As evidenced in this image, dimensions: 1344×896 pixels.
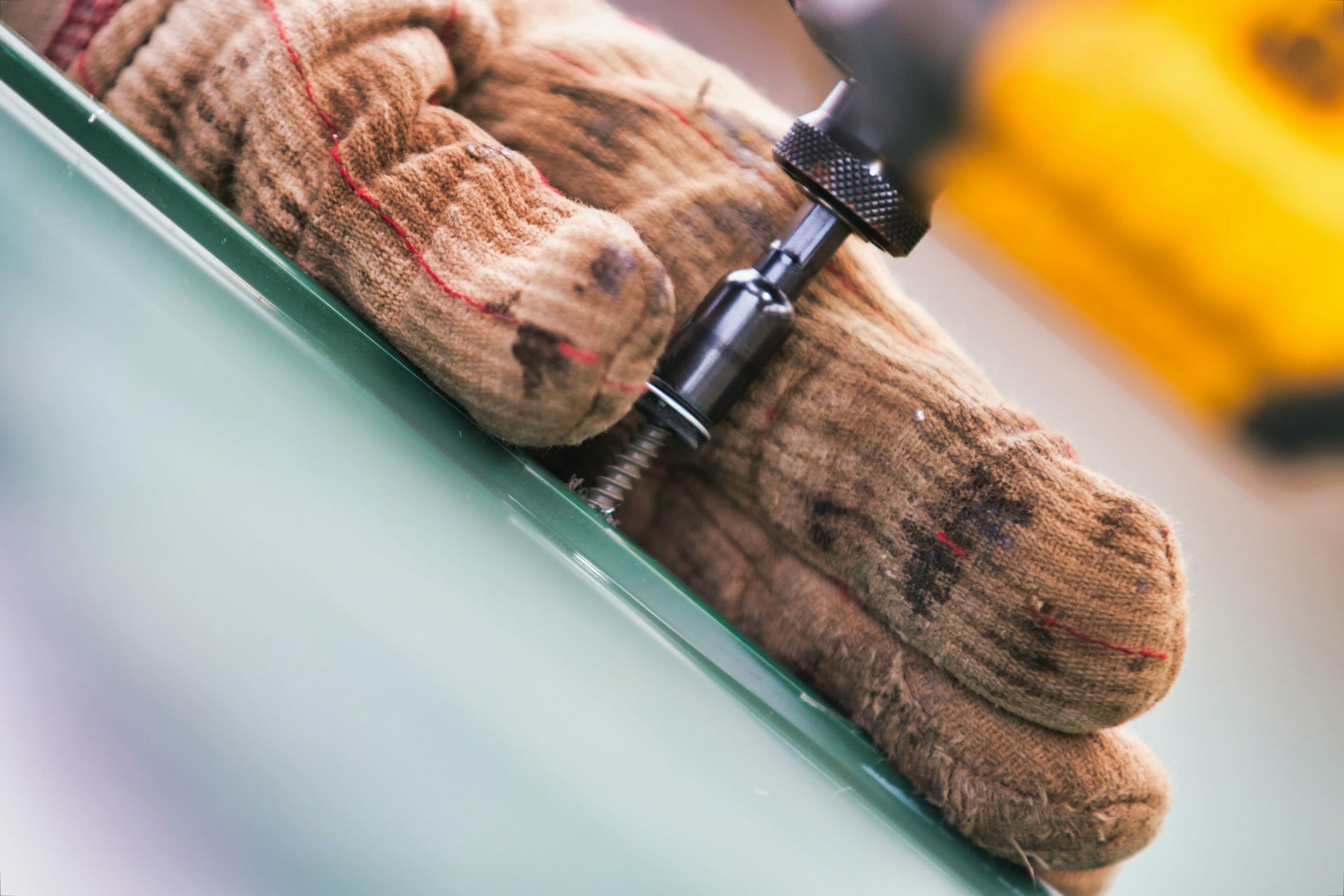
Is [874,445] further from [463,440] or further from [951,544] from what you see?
[463,440]

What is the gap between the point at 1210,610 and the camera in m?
0.40

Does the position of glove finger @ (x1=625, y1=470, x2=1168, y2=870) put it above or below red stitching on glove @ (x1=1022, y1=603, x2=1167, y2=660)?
below

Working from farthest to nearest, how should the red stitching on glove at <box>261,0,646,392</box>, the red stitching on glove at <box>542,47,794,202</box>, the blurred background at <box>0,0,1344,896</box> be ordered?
the red stitching on glove at <box>542,47,794,202</box>, the red stitching on glove at <box>261,0,646,392</box>, the blurred background at <box>0,0,1344,896</box>

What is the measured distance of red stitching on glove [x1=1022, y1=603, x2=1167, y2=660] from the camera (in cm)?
31

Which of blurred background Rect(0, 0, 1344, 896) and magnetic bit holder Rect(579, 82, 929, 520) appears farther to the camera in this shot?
magnetic bit holder Rect(579, 82, 929, 520)

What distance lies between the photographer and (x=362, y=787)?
0.26 m

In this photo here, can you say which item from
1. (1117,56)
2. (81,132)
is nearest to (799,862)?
(1117,56)

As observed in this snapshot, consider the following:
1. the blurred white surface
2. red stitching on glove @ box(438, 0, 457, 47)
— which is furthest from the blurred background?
red stitching on glove @ box(438, 0, 457, 47)

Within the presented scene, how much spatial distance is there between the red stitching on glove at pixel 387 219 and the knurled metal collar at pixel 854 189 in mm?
101

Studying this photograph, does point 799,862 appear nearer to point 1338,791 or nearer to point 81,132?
point 1338,791

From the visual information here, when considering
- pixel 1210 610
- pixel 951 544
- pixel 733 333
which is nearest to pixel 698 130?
pixel 733 333

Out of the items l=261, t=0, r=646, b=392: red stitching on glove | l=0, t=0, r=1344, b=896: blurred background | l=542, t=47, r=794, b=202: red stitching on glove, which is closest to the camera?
l=0, t=0, r=1344, b=896: blurred background

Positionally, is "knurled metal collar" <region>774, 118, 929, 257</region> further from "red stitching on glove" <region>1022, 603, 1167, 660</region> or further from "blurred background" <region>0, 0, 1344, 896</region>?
"red stitching on glove" <region>1022, 603, 1167, 660</region>

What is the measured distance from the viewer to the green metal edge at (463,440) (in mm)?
305
